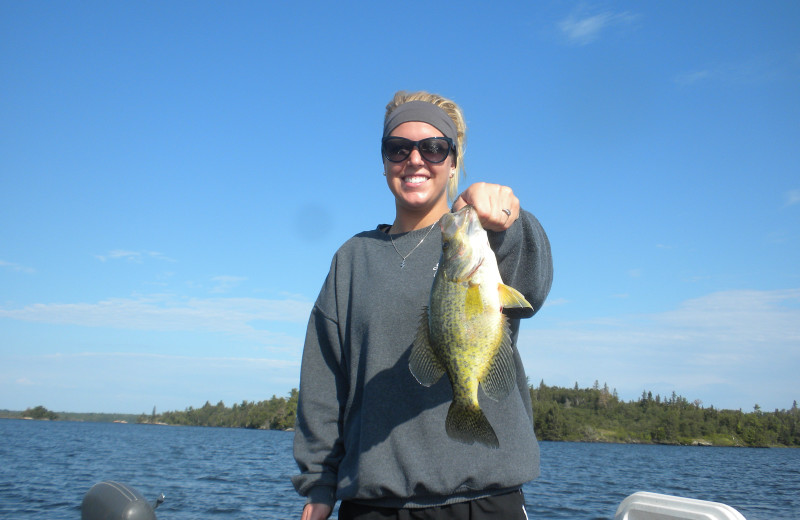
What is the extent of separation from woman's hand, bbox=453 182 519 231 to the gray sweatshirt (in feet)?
0.32

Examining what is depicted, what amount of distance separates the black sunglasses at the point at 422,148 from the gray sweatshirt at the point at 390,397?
38cm

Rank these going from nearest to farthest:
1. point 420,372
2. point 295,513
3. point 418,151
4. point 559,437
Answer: point 420,372, point 418,151, point 295,513, point 559,437

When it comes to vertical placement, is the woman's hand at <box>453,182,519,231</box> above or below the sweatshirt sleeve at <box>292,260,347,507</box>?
above

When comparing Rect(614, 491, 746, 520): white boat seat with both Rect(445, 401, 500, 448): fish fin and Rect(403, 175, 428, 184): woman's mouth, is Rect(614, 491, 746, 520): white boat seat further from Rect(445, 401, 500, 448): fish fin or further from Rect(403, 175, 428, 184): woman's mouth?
Rect(403, 175, 428, 184): woman's mouth

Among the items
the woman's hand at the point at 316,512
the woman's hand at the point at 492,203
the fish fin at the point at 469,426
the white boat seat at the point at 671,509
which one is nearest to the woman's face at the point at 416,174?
the woman's hand at the point at 492,203

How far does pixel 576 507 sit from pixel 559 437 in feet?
381

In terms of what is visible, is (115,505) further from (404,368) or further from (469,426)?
(469,426)

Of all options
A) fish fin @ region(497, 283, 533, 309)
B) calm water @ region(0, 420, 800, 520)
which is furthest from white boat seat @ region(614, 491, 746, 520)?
calm water @ region(0, 420, 800, 520)

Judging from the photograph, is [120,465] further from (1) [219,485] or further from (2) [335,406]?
(2) [335,406]

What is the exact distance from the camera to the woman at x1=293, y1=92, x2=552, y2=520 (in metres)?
2.57

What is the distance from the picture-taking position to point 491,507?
2592 mm

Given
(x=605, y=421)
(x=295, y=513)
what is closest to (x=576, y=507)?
(x=295, y=513)

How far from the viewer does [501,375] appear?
2.40 m

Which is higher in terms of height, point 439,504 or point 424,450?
point 424,450
